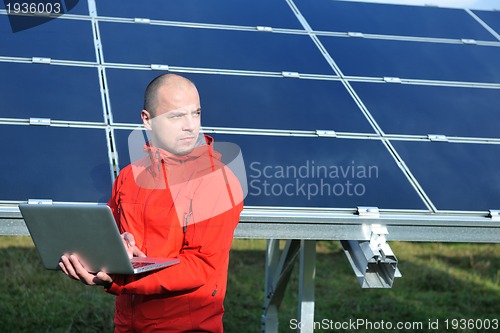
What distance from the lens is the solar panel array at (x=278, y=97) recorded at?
15.6ft

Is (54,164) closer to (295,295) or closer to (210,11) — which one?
(210,11)

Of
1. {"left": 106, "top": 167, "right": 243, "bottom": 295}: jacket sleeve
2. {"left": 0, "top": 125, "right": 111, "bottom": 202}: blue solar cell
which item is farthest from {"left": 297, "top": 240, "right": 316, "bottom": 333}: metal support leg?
{"left": 106, "top": 167, "right": 243, "bottom": 295}: jacket sleeve

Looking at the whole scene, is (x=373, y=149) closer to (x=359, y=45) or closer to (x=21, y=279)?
(x=359, y=45)

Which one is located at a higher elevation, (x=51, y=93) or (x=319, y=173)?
(x=51, y=93)

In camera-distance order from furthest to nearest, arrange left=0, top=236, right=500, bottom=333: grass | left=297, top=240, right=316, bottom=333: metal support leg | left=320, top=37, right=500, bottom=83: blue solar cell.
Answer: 1. left=0, top=236, right=500, bottom=333: grass
2. left=320, top=37, right=500, bottom=83: blue solar cell
3. left=297, top=240, right=316, bottom=333: metal support leg

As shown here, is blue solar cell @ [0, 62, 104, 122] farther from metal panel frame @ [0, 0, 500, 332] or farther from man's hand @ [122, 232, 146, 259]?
man's hand @ [122, 232, 146, 259]

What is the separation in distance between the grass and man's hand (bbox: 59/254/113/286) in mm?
4730

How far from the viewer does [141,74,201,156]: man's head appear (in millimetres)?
3342

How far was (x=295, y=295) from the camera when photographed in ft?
30.6

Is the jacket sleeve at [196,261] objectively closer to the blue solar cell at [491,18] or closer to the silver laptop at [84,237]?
the silver laptop at [84,237]

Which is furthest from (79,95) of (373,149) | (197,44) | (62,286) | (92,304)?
(62,286)

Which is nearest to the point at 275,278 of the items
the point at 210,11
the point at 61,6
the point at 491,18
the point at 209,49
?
the point at 209,49

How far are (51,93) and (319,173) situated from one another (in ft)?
6.24

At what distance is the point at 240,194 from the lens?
3.41 m
